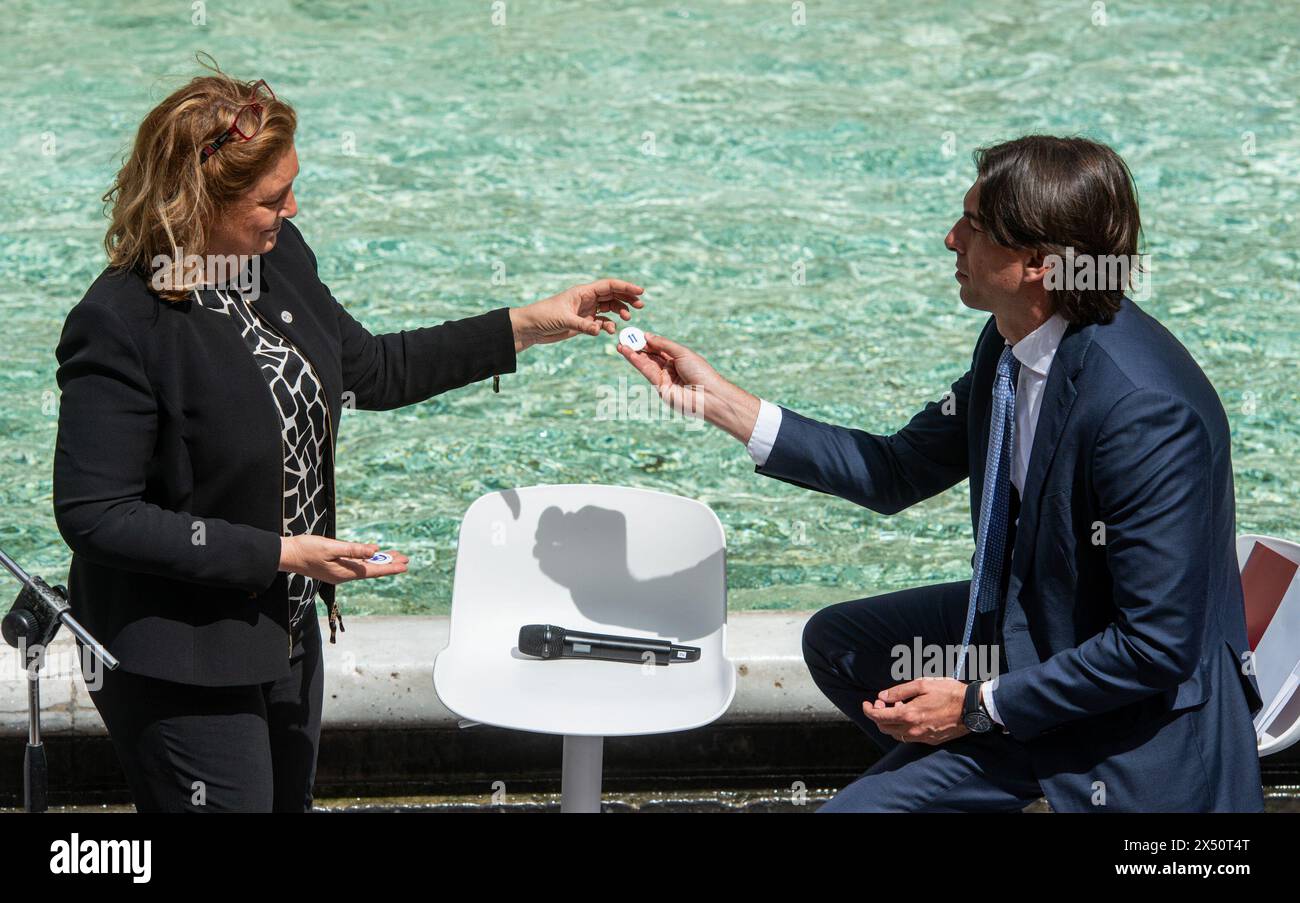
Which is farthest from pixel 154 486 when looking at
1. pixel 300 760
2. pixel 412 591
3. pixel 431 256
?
pixel 431 256

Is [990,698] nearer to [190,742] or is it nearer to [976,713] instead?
[976,713]

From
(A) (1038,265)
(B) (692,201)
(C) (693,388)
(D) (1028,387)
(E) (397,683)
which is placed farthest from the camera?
(B) (692,201)

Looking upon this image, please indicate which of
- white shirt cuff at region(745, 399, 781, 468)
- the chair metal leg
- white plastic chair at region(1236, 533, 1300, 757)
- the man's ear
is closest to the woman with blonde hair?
the chair metal leg

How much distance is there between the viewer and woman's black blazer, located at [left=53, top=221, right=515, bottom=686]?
7.66 feet

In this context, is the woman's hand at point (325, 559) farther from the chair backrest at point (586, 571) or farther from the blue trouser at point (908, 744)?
the blue trouser at point (908, 744)

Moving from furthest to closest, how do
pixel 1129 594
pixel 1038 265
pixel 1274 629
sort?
pixel 1274 629, pixel 1038 265, pixel 1129 594

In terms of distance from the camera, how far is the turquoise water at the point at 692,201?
17.5ft

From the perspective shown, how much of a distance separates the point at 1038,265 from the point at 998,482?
39cm

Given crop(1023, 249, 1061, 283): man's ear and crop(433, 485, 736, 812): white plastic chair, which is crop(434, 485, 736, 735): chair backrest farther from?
crop(1023, 249, 1061, 283): man's ear

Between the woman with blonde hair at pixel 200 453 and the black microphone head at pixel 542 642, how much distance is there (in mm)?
387

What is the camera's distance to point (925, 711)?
2537 mm

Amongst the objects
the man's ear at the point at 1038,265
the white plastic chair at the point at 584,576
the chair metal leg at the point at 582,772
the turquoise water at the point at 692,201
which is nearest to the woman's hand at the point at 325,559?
the white plastic chair at the point at 584,576

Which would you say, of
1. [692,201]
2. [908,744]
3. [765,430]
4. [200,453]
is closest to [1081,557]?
[908,744]
